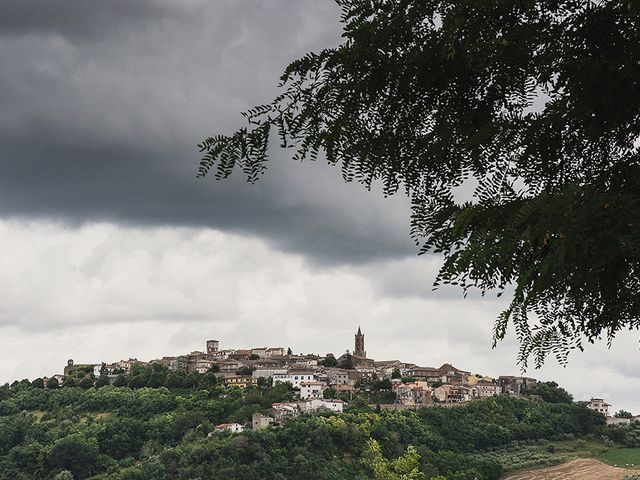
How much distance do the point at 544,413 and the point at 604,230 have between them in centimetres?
7624

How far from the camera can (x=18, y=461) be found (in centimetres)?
6538

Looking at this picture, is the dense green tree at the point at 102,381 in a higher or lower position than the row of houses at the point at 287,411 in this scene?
higher

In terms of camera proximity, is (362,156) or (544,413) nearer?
(362,156)

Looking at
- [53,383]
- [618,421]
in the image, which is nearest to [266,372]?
[53,383]

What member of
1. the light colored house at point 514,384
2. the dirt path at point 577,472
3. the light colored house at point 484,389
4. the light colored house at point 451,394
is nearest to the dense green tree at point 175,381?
the light colored house at point 451,394

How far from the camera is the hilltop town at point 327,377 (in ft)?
253

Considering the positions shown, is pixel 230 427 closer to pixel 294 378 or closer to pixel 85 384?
pixel 294 378

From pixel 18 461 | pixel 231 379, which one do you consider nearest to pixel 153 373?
pixel 231 379

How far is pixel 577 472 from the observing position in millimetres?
58594

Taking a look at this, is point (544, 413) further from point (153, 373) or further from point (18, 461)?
point (18, 461)

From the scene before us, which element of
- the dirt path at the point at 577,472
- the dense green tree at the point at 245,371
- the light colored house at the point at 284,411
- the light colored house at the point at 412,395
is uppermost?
the dense green tree at the point at 245,371

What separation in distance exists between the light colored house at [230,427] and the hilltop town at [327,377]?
0.25 ft

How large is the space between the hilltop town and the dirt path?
960 centimetres

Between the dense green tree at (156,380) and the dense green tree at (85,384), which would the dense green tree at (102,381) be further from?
the dense green tree at (156,380)
